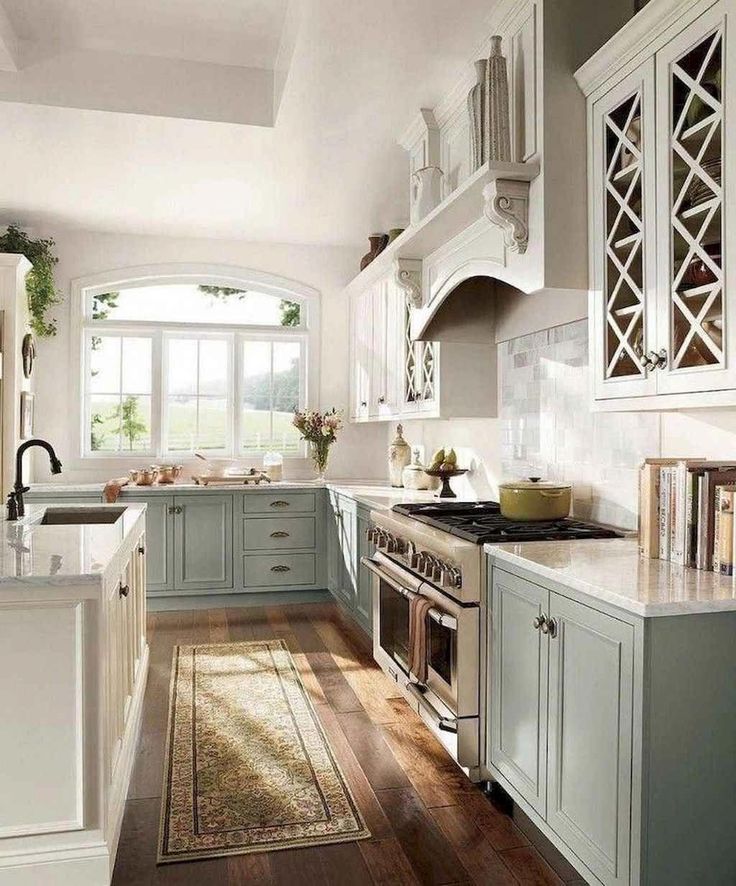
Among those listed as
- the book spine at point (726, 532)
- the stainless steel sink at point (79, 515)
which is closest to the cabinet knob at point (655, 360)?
the book spine at point (726, 532)

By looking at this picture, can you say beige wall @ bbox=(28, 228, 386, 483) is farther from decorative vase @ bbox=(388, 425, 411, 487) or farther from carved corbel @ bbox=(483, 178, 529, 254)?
carved corbel @ bbox=(483, 178, 529, 254)

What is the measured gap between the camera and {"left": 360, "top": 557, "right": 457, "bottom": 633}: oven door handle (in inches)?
107

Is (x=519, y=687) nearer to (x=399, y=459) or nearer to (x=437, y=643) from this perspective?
(x=437, y=643)

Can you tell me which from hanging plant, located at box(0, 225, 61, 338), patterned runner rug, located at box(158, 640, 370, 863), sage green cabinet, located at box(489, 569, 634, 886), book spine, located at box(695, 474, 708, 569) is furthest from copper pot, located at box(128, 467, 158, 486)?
book spine, located at box(695, 474, 708, 569)

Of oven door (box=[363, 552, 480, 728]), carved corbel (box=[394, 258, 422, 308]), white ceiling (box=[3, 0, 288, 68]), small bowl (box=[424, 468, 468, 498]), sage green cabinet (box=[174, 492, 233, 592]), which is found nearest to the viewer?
oven door (box=[363, 552, 480, 728])

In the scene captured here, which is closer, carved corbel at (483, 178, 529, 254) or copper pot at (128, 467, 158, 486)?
carved corbel at (483, 178, 529, 254)

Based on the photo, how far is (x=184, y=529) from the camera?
5.27 m

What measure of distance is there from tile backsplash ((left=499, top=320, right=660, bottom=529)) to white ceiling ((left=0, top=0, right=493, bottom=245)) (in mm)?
1249

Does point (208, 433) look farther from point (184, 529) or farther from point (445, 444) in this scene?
→ point (445, 444)

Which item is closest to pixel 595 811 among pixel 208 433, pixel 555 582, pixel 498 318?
pixel 555 582

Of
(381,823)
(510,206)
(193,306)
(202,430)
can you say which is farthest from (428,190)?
(202,430)

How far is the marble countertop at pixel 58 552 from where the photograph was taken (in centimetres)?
203

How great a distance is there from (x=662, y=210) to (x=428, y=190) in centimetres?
149

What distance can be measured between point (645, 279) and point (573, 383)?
100 cm
